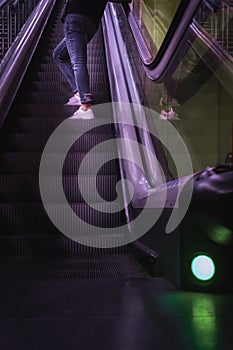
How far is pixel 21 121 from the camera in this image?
16.2ft

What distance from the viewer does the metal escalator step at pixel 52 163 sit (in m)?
4.29

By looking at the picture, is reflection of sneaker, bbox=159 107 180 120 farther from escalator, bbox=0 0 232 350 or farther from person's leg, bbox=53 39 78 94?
person's leg, bbox=53 39 78 94

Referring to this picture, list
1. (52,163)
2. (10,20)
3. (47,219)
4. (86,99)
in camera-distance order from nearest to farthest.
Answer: (47,219), (52,163), (86,99), (10,20)

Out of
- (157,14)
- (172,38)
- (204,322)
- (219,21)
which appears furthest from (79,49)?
(157,14)


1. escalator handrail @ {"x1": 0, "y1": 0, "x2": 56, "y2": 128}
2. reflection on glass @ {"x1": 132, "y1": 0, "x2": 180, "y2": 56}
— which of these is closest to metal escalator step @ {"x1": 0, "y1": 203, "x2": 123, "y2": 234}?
escalator handrail @ {"x1": 0, "y1": 0, "x2": 56, "y2": 128}

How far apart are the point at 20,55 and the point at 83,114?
1.20m

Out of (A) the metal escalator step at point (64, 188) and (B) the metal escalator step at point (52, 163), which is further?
(B) the metal escalator step at point (52, 163)

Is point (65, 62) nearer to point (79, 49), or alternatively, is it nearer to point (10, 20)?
point (79, 49)

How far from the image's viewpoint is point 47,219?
149 inches

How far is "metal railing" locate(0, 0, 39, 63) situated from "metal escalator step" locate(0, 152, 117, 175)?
5.44ft

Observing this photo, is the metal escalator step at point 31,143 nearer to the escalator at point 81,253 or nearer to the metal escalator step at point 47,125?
the escalator at point 81,253

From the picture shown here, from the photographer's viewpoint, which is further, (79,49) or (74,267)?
(79,49)

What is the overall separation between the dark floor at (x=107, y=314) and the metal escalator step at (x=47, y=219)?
110 cm

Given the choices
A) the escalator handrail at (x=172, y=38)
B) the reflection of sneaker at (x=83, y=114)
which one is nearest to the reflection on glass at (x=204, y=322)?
the escalator handrail at (x=172, y=38)
